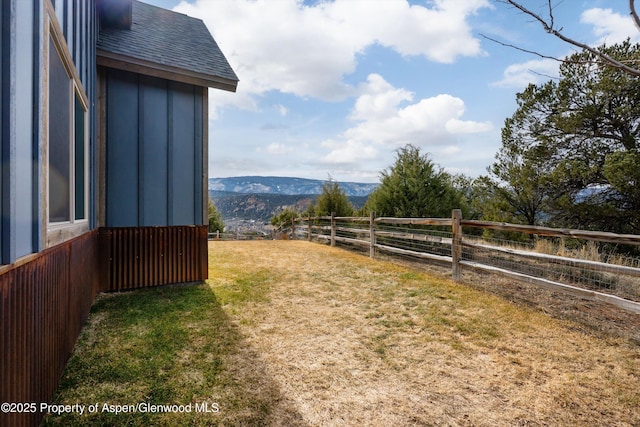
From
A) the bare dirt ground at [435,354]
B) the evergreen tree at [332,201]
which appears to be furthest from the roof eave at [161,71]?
the evergreen tree at [332,201]

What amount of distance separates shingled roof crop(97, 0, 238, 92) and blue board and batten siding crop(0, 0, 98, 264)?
9.17ft

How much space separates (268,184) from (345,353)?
436 feet

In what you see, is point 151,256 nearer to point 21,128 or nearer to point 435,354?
point 21,128

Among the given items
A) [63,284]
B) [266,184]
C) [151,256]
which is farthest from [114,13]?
[266,184]

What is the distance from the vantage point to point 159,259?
4.37m

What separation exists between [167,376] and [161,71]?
392cm

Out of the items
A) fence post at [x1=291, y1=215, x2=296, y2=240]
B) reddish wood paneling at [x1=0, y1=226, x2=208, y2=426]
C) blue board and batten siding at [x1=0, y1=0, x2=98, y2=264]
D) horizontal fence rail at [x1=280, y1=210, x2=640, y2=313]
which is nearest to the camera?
blue board and batten siding at [x1=0, y1=0, x2=98, y2=264]

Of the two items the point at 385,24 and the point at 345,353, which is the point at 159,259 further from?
the point at 385,24

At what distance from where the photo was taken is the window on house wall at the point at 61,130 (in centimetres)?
212

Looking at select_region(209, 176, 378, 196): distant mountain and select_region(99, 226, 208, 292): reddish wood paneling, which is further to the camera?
select_region(209, 176, 378, 196): distant mountain

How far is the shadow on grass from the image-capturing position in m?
1.72

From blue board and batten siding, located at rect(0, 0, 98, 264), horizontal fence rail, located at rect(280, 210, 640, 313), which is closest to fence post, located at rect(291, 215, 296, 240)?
horizontal fence rail, located at rect(280, 210, 640, 313)

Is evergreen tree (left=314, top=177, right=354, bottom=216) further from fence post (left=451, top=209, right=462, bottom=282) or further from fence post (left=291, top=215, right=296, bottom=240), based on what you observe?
fence post (left=451, top=209, right=462, bottom=282)

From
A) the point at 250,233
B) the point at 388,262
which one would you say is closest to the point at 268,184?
the point at 250,233
